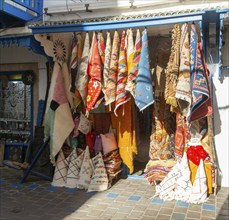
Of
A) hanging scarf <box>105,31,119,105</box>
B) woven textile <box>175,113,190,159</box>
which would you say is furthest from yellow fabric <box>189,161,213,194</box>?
hanging scarf <box>105,31,119,105</box>

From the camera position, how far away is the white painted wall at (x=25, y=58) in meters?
6.42

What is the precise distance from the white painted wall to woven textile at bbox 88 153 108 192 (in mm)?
2036

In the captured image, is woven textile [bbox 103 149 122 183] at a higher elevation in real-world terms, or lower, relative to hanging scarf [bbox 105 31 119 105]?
lower

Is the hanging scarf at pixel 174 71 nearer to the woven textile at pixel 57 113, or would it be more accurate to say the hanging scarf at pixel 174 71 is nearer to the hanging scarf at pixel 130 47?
the hanging scarf at pixel 130 47

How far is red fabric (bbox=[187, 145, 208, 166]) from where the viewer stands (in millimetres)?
4777

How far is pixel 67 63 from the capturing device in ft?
18.3

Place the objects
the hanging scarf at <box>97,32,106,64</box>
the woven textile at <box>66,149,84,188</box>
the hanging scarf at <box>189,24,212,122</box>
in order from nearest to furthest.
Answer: the hanging scarf at <box>189,24,212,122</box> < the hanging scarf at <box>97,32,106,64</box> < the woven textile at <box>66,149,84,188</box>

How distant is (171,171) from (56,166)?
83.3 inches

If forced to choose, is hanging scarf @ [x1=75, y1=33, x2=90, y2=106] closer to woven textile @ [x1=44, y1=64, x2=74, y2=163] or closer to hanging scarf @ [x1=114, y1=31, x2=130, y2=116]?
woven textile @ [x1=44, y1=64, x2=74, y2=163]

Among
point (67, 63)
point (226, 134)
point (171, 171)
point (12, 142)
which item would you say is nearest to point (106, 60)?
point (67, 63)

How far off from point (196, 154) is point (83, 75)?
89.4 inches

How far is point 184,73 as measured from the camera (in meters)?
4.40

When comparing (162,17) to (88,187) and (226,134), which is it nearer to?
(226,134)

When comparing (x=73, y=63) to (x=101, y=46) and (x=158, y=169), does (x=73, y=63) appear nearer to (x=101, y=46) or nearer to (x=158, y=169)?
(x=101, y=46)
